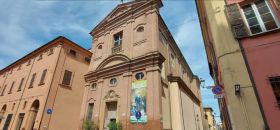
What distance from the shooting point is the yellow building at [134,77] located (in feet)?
36.7

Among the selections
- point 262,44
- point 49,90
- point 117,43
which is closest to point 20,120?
point 49,90

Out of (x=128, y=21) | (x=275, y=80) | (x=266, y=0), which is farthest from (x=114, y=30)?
(x=275, y=80)

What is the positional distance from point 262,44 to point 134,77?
856 cm

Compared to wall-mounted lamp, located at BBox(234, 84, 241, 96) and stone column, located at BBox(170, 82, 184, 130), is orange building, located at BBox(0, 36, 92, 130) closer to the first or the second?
stone column, located at BBox(170, 82, 184, 130)

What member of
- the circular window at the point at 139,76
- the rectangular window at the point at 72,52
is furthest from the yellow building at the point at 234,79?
the rectangular window at the point at 72,52

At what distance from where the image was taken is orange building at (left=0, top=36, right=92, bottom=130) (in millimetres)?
14391

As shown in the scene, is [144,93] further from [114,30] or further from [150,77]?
[114,30]

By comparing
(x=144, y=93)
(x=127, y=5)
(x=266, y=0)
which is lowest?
(x=144, y=93)

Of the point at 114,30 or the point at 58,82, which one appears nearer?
the point at 58,82

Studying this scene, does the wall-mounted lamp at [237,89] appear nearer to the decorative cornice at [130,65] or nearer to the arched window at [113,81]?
the decorative cornice at [130,65]

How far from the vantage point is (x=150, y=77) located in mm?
11562

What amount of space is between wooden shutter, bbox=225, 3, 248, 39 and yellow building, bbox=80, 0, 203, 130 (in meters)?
5.91

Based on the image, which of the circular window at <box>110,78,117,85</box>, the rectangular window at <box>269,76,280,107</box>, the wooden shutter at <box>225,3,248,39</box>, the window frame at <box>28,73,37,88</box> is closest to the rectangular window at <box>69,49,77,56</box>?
the window frame at <box>28,73,37,88</box>

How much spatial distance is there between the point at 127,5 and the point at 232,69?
43.8ft
